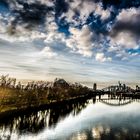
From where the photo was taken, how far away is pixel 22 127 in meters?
67.1

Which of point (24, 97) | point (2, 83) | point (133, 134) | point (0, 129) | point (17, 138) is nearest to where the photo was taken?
point (17, 138)

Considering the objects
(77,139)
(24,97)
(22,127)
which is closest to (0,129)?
(22,127)

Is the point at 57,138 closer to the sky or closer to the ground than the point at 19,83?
closer to the ground

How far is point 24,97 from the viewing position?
120 meters

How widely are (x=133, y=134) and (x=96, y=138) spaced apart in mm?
12290

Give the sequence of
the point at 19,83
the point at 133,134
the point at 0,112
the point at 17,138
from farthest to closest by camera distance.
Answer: the point at 19,83
the point at 0,112
the point at 133,134
the point at 17,138

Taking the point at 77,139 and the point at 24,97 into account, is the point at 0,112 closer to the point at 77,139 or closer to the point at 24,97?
the point at 77,139

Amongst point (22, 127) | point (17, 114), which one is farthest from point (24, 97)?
point (22, 127)

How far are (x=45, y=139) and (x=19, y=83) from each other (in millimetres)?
119790

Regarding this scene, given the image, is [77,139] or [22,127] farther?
[22,127]

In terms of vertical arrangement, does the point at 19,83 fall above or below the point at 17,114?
above

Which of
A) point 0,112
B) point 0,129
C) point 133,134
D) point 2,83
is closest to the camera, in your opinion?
point 0,129

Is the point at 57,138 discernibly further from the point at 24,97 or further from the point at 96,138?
the point at 24,97

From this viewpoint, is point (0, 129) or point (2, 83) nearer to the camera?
point (0, 129)
